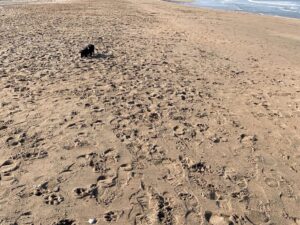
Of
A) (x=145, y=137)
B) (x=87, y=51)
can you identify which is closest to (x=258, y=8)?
(x=87, y=51)

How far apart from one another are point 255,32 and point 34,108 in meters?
17.3

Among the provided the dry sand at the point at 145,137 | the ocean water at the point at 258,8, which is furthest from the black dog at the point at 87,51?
the ocean water at the point at 258,8

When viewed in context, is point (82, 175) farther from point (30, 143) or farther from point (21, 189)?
point (30, 143)

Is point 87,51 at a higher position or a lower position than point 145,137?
lower

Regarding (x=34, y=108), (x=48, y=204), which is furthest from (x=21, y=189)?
(x=34, y=108)

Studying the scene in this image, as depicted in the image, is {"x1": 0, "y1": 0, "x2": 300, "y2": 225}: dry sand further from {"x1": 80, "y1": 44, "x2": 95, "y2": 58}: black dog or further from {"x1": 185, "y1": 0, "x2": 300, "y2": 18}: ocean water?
{"x1": 185, "y1": 0, "x2": 300, "y2": 18}: ocean water

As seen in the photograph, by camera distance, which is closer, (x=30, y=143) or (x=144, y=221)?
(x=144, y=221)

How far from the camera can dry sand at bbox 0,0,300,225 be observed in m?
4.99

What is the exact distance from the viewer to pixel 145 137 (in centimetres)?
680

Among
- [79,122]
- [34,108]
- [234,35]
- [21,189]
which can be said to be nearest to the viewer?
[21,189]

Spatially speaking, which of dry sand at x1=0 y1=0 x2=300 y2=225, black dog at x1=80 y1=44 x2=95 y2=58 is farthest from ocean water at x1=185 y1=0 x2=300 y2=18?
black dog at x1=80 y1=44 x2=95 y2=58

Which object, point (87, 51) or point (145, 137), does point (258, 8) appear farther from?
point (145, 137)

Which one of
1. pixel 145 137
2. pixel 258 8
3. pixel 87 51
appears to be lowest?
pixel 258 8

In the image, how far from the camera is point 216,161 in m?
6.25
